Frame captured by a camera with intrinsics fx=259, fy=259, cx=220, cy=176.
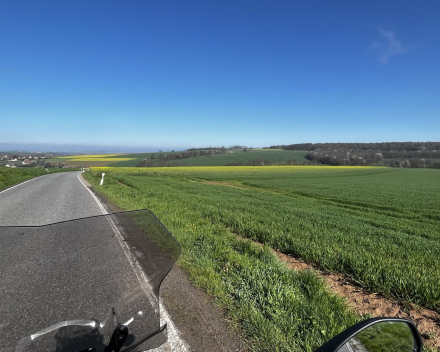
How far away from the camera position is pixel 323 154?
277ft

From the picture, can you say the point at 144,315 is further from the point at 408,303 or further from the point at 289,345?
the point at 408,303

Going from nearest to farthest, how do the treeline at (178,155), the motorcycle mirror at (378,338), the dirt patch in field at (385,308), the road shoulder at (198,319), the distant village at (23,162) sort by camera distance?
1. the motorcycle mirror at (378,338)
2. the road shoulder at (198,319)
3. the dirt patch in field at (385,308)
4. the distant village at (23,162)
5. the treeline at (178,155)

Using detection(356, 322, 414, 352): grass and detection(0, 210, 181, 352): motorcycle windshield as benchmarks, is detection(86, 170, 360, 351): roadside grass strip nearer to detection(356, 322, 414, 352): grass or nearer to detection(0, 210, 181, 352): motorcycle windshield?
detection(356, 322, 414, 352): grass

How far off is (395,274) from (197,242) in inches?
137

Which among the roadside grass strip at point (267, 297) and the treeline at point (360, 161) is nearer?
the roadside grass strip at point (267, 297)

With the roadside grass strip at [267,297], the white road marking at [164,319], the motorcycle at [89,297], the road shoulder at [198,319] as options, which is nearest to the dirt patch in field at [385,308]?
the roadside grass strip at [267,297]

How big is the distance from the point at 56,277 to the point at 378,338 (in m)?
1.63

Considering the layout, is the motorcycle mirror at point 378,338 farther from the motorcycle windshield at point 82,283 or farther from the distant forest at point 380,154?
the distant forest at point 380,154

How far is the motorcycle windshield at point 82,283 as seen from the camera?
1.16 meters

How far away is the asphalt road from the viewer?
1.14 m

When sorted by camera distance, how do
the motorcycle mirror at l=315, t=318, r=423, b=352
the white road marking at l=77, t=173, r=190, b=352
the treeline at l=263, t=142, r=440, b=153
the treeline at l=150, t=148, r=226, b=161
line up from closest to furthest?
the motorcycle mirror at l=315, t=318, r=423, b=352 → the white road marking at l=77, t=173, r=190, b=352 → the treeline at l=150, t=148, r=226, b=161 → the treeline at l=263, t=142, r=440, b=153

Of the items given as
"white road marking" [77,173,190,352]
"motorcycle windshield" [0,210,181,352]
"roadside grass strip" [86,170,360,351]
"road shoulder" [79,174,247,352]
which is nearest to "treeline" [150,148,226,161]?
"roadside grass strip" [86,170,360,351]

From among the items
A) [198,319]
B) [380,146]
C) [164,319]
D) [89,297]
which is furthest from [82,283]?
[380,146]

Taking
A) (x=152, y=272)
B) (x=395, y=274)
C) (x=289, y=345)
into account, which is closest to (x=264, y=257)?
(x=395, y=274)
